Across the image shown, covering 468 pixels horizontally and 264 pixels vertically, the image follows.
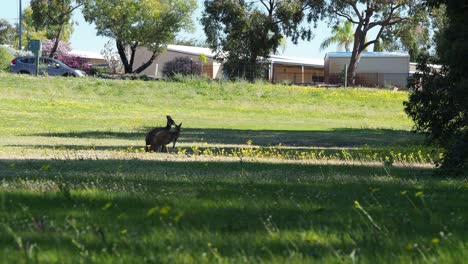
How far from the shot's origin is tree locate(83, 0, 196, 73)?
8775cm

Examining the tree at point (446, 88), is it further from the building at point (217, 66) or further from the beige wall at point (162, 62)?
the building at point (217, 66)

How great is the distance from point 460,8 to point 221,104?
108 ft

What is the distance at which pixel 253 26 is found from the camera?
70.9 m

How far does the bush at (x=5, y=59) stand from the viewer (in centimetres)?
6619

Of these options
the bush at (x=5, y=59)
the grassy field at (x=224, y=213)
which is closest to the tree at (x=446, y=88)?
the grassy field at (x=224, y=213)

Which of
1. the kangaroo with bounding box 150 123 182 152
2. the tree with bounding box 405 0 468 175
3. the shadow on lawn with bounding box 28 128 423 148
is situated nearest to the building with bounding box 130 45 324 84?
the shadow on lawn with bounding box 28 128 423 148

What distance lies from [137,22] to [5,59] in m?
22.6

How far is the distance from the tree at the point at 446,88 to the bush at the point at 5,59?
4705cm

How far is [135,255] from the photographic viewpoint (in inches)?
211

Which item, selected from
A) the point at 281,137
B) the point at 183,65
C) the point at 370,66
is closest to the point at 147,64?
the point at 183,65

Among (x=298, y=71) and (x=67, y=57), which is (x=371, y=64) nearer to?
(x=298, y=71)

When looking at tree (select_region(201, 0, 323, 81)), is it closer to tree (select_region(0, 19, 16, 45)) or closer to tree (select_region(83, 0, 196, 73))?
tree (select_region(83, 0, 196, 73))

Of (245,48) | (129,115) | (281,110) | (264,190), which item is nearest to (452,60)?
(264,190)

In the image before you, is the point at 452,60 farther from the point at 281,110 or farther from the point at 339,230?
the point at 281,110
